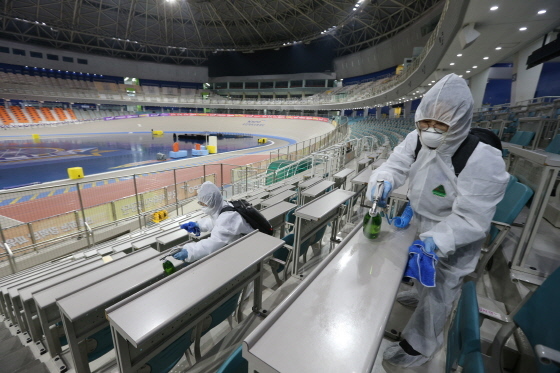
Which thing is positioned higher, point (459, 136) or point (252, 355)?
point (459, 136)

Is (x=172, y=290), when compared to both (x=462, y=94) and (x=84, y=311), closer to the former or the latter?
(x=84, y=311)

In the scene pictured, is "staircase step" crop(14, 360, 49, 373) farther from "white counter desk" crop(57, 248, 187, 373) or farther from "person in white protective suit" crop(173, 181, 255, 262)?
"person in white protective suit" crop(173, 181, 255, 262)

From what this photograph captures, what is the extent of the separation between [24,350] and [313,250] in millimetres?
3052

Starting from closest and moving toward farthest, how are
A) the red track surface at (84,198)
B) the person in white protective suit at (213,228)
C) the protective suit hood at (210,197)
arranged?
the person in white protective suit at (213,228) < the protective suit hood at (210,197) < the red track surface at (84,198)

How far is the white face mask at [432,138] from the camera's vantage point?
1430 millimetres

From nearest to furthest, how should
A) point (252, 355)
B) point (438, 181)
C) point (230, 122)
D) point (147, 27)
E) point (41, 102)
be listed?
point (252, 355)
point (438, 181)
point (41, 102)
point (147, 27)
point (230, 122)

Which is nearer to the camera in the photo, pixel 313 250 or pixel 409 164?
pixel 409 164

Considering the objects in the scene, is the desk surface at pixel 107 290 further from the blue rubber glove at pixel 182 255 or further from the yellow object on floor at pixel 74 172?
the yellow object on floor at pixel 74 172

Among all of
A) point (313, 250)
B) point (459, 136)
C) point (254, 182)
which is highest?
point (459, 136)

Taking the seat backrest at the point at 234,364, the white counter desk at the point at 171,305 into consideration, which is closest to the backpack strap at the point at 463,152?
the white counter desk at the point at 171,305

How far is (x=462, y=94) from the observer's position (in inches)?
53.5

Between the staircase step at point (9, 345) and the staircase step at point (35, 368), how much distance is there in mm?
445

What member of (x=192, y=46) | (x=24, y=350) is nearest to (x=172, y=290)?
(x=24, y=350)

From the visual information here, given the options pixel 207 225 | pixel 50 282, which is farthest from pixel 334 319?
pixel 50 282
